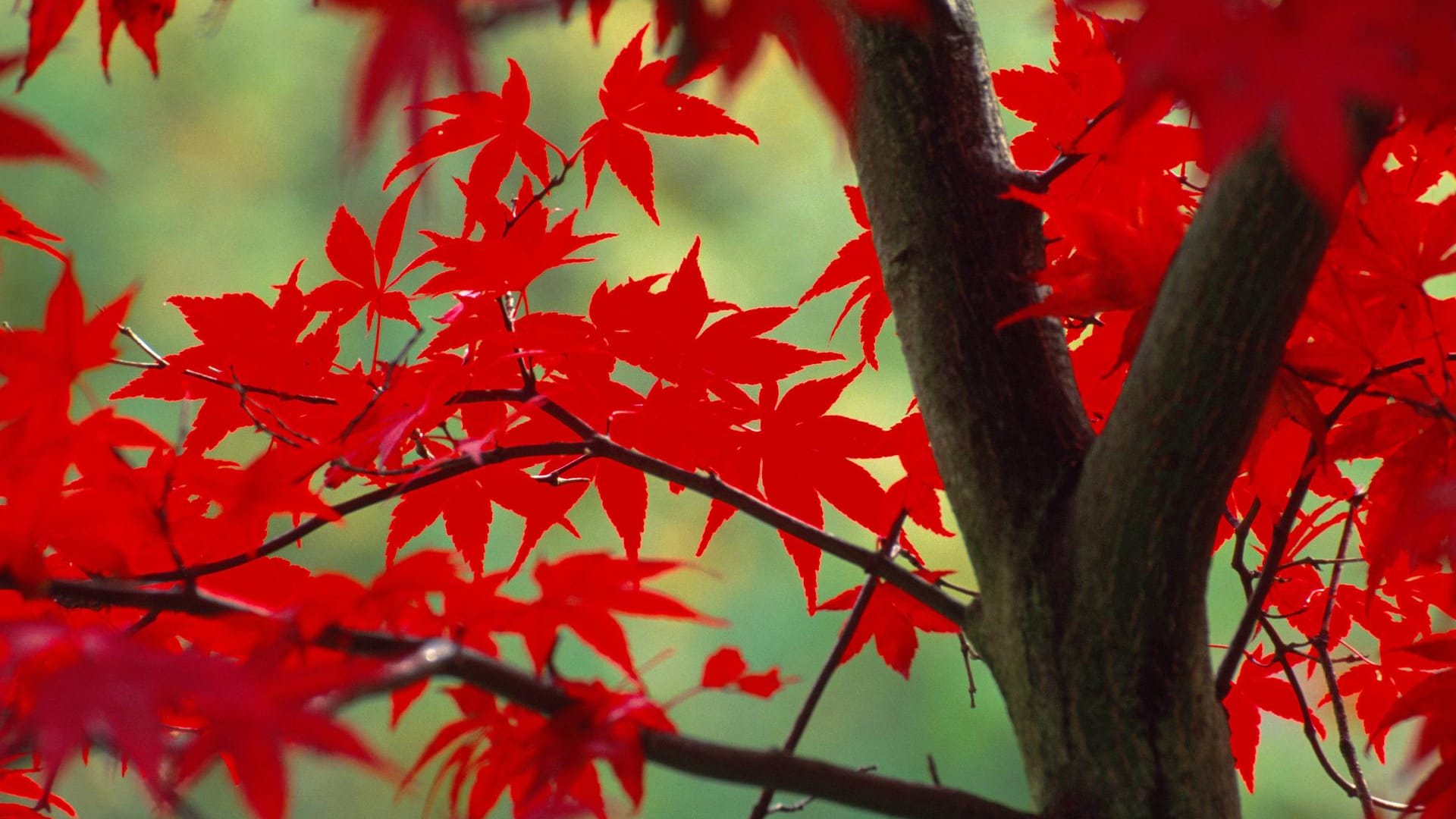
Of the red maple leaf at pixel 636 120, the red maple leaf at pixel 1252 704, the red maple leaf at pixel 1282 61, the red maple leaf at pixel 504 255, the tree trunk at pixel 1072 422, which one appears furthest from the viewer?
the red maple leaf at pixel 1252 704

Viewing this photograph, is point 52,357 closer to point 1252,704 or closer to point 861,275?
point 861,275

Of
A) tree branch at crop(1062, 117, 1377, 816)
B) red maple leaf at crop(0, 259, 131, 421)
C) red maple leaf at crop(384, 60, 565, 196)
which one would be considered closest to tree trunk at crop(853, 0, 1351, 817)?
tree branch at crop(1062, 117, 1377, 816)

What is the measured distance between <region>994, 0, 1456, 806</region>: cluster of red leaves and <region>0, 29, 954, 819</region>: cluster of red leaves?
16cm

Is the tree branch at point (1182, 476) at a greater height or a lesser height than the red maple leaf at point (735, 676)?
greater

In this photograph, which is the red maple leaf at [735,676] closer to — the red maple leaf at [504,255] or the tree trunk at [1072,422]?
the tree trunk at [1072,422]

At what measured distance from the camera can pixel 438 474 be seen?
0.55m

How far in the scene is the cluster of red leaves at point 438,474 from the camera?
0.38m

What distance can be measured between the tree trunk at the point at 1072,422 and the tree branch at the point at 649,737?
0.08 m

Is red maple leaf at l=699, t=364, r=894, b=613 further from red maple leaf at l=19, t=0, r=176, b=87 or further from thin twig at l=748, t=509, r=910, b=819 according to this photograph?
red maple leaf at l=19, t=0, r=176, b=87

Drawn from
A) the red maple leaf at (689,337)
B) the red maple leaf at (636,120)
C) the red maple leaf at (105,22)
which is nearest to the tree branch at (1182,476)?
the red maple leaf at (689,337)

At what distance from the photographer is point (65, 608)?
0.62m

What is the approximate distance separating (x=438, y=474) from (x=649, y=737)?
0.20 m

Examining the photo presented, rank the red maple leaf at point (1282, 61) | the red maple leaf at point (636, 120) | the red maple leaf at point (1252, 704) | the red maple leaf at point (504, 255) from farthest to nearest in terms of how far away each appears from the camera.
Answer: the red maple leaf at point (1252, 704), the red maple leaf at point (636, 120), the red maple leaf at point (504, 255), the red maple leaf at point (1282, 61)

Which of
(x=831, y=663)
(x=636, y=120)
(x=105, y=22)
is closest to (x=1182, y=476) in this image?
(x=831, y=663)
